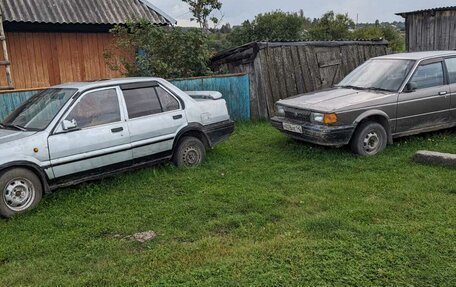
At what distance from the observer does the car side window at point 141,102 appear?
6305 millimetres

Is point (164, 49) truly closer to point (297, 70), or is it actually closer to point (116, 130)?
point (297, 70)

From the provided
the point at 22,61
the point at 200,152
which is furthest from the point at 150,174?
the point at 22,61

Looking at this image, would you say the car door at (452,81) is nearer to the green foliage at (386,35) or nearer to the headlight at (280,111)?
the headlight at (280,111)

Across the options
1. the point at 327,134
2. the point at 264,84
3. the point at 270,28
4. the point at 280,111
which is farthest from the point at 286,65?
the point at 270,28

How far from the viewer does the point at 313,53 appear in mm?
11617

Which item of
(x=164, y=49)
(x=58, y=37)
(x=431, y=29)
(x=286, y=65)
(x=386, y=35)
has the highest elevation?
(x=386, y=35)

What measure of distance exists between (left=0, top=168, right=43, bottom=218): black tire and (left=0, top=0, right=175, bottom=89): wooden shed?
6284mm

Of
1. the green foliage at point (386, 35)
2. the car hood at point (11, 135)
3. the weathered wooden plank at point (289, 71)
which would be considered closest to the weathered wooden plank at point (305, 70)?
the weathered wooden plank at point (289, 71)

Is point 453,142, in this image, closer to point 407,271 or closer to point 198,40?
point 407,271

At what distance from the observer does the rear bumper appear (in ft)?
23.5

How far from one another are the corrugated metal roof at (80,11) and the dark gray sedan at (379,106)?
624 cm

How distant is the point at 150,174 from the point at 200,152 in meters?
0.94

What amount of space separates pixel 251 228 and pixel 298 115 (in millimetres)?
3351

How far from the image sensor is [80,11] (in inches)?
456
